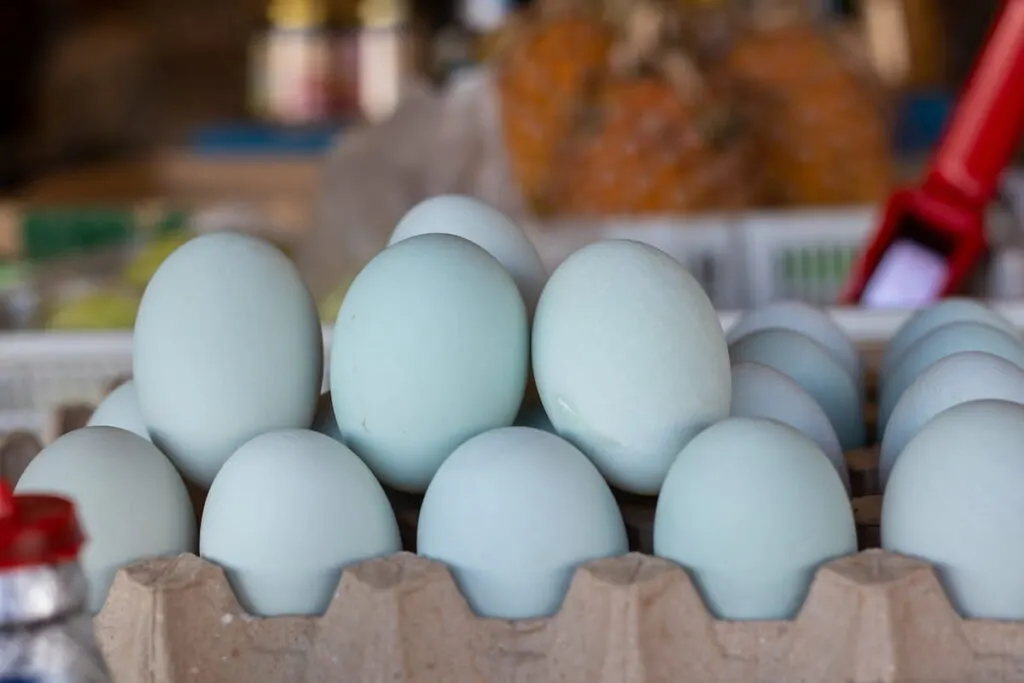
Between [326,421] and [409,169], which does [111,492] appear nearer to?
[326,421]

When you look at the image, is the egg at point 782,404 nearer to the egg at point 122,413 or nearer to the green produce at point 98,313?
the egg at point 122,413

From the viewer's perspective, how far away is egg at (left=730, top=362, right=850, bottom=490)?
708 millimetres

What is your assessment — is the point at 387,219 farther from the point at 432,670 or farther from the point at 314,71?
the point at 314,71

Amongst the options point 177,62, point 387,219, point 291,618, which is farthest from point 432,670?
point 177,62

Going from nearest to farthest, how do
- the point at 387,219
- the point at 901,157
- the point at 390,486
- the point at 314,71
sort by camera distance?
1. the point at 390,486
2. the point at 387,219
3. the point at 901,157
4. the point at 314,71

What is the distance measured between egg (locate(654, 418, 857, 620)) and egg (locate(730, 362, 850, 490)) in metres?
0.10

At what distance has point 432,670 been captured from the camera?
594 millimetres

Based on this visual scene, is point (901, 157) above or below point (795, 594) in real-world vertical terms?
below

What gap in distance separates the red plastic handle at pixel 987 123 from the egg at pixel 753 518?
803mm

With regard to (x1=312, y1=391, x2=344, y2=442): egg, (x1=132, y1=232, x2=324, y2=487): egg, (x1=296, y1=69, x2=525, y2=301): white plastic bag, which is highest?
(x1=132, y1=232, x2=324, y2=487): egg

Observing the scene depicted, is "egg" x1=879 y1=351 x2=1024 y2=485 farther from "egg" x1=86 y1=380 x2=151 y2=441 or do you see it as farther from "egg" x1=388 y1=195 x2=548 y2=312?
"egg" x1=86 y1=380 x2=151 y2=441

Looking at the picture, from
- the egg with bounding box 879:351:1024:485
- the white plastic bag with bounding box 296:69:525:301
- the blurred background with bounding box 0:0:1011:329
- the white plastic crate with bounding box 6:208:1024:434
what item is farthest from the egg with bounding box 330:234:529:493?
the white plastic bag with bounding box 296:69:525:301

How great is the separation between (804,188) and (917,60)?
2.03 m

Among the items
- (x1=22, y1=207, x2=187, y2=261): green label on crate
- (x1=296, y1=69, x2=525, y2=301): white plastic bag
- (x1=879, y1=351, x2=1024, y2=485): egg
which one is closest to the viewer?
(x1=879, y1=351, x2=1024, y2=485): egg
